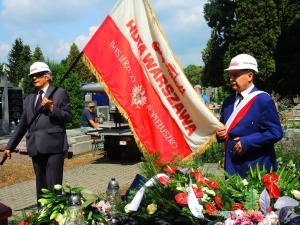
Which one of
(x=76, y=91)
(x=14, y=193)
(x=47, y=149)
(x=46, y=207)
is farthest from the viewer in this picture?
(x=76, y=91)

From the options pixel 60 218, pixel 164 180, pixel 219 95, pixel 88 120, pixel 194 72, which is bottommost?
pixel 60 218

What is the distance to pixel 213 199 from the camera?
7.59ft

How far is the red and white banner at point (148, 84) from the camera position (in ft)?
12.5

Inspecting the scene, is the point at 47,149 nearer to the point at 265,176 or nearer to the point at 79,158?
the point at 265,176

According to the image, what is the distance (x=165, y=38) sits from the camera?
4.00 meters

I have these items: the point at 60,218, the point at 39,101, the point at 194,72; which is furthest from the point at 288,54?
the point at 194,72

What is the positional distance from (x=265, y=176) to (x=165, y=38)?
200 centimetres

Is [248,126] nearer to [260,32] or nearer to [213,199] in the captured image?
[213,199]

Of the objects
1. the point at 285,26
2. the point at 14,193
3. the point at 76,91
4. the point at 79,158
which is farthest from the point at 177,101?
the point at 285,26

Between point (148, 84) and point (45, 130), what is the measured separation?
1.38 metres

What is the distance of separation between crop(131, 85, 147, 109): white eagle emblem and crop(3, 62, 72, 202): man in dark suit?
36.6 inches

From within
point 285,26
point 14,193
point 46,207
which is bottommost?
point 14,193

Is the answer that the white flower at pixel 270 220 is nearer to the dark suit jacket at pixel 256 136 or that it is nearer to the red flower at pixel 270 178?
the red flower at pixel 270 178

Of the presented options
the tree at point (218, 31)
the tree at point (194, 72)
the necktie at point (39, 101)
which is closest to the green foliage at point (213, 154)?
the necktie at point (39, 101)
